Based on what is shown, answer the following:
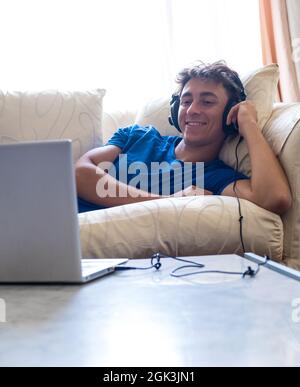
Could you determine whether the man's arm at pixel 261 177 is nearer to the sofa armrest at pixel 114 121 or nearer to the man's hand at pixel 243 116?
the man's hand at pixel 243 116

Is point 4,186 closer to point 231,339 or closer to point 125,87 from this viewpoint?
point 231,339

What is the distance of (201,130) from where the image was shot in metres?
1.74

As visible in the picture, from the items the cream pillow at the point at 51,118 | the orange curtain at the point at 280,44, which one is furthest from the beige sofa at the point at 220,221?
the orange curtain at the point at 280,44

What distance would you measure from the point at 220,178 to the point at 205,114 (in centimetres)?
27

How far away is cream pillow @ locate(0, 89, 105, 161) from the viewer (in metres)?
1.92

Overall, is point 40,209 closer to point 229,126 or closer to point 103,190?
point 103,190

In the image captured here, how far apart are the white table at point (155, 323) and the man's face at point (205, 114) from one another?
961 millimetres

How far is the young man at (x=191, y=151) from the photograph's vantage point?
5.08 ft

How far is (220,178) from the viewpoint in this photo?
1596 mm

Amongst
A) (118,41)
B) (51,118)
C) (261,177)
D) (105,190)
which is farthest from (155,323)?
(118,41)

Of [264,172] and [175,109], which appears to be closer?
[264,172]

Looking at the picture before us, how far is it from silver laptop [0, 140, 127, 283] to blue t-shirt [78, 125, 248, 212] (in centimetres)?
85

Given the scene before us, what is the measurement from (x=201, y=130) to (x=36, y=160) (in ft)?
3.52

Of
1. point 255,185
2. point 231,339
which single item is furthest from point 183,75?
point 231,339
